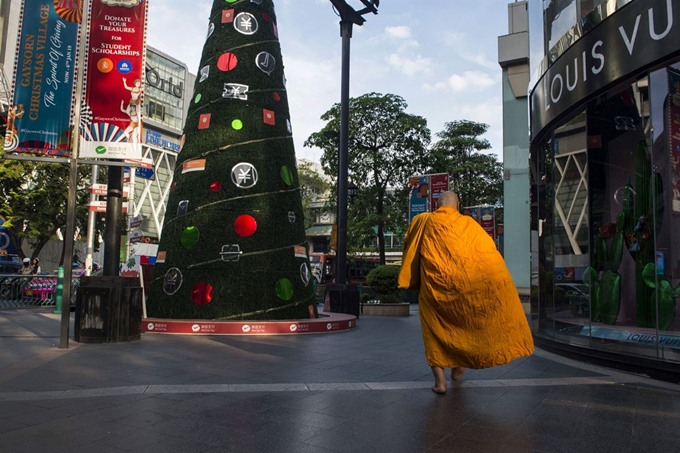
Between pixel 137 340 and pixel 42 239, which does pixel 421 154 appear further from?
pixel 137 340

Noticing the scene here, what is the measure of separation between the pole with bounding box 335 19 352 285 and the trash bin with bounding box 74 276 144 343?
25.6 ft

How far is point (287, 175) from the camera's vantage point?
1196 cm

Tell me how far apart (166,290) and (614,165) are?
28.4ft

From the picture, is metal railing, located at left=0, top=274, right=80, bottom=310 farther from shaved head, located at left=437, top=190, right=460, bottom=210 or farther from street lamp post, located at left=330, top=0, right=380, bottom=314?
shaved head, located at left=437, top=190, right=460, bottom=210

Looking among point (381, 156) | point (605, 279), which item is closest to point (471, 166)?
point (381, 156)

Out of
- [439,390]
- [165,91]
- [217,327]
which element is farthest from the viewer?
[165,91]

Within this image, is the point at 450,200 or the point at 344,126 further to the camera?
the point at 344,126

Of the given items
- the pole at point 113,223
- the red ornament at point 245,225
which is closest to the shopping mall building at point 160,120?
the red ornament at point 245,225

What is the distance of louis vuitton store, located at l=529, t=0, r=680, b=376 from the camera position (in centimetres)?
700

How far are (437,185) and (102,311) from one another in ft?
35.5

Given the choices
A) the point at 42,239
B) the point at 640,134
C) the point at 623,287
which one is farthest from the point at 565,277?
the point at 42,239

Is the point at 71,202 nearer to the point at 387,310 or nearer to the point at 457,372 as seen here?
the point at 457,372

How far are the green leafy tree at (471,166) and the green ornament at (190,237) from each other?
26134 mm

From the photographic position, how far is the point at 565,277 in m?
9.53
